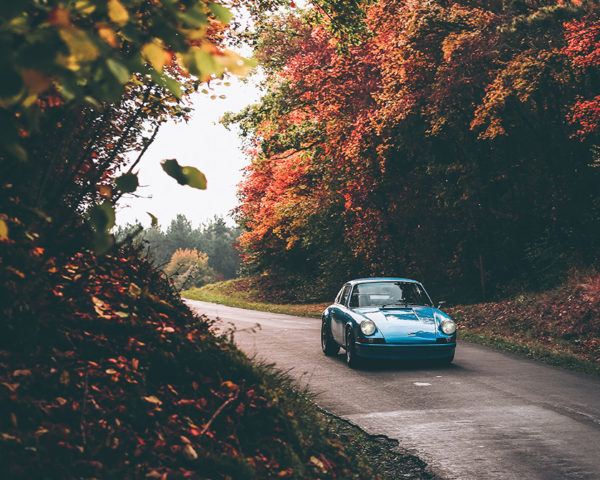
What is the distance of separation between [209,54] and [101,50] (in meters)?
0.40

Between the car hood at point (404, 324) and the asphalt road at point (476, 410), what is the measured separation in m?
0.58

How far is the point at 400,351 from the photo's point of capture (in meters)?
10.4

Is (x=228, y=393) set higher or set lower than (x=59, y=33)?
lower

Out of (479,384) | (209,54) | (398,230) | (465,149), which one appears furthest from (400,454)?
(398,230)

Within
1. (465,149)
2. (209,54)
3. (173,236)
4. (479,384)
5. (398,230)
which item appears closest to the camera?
(209,54)

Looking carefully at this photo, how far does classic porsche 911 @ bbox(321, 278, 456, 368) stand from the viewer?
1039 cm

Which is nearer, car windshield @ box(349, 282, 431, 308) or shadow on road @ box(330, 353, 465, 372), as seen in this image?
shadow on road @ box(330, 353, 465, 372)

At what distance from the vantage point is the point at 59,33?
1952mm

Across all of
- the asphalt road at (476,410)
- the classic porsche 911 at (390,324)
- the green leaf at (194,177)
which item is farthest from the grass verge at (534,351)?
the green leaf at (194,177)

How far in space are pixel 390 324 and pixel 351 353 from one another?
2.92 feet

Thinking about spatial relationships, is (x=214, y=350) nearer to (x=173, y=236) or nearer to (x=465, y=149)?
(x=465, y=149)

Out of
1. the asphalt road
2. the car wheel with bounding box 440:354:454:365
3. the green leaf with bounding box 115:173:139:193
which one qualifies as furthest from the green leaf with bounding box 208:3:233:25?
the car wheel with bounding box 440:354:454:365

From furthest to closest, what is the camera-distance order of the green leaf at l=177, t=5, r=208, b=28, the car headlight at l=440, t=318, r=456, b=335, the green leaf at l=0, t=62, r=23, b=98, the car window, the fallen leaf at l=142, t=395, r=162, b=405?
the car window < the car headlight at l=440, t=318, r=456, b=335 < the fallen leaf at l=142, t=395, r=162, b=405 < the green leaf at l=177, t=5, r=208, b=28 < the green leaf at l=0, t=62, r=23, b=98

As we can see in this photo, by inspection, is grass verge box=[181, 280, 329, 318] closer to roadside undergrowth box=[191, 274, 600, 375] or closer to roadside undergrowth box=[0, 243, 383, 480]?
roadside undergrowth box=[191, 274, 600, 375]
